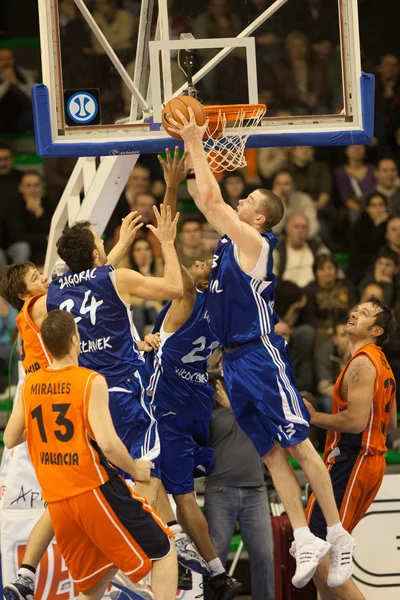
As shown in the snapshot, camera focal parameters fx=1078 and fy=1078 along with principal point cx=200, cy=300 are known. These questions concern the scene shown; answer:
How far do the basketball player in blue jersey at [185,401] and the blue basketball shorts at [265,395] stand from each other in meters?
0.69

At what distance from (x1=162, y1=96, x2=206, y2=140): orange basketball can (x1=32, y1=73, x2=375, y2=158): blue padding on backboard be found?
29 centimetres

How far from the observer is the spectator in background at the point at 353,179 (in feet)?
41.0

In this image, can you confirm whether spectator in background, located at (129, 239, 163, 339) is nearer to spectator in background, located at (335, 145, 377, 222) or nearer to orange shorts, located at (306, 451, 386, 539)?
spectator in background, located at (335, 145, 377, 222)

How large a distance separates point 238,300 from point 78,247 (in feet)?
3.80

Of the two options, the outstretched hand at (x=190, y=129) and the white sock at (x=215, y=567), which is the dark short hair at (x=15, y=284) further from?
the white sock at (x=215, y=567)

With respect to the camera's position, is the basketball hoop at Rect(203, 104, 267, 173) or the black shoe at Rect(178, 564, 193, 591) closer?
the basketball hoop at Rect(203, 104, 267, 173)

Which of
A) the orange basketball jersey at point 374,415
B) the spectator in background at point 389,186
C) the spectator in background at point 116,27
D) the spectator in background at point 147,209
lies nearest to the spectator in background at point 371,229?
the spectator in background at point 389,186

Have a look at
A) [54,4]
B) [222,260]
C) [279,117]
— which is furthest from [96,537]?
[54,4]

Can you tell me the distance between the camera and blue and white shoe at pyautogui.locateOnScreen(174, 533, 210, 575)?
25.1ft

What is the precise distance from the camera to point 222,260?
23.6 feet

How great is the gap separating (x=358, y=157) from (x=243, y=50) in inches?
207

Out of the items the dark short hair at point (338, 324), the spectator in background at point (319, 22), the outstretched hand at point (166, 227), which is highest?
the spectator in background at point (319, 22)

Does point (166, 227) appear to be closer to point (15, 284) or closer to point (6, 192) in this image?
point (15, 284)

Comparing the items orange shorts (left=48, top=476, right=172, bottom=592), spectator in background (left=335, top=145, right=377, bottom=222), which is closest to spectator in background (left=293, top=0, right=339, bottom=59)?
orange shorts (left=48, top=476, right=172, bottom=592)
